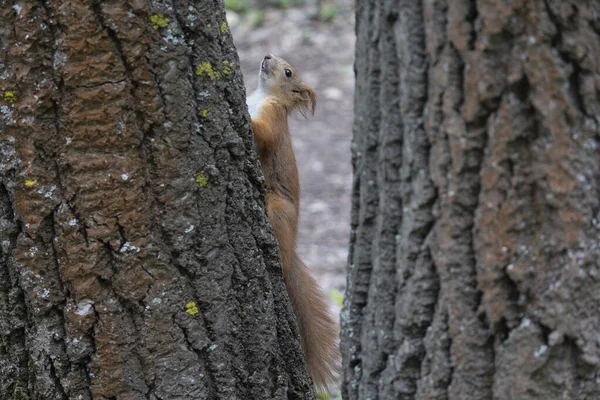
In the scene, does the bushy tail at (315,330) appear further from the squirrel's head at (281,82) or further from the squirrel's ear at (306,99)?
the squirrel's ear at (306,99)

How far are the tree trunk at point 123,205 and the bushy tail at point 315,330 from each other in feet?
3.09

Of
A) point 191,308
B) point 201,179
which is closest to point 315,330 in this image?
point 191,308

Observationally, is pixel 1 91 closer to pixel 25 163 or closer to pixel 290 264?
pixel 25 163

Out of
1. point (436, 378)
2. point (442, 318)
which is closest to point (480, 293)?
point (442, 318)

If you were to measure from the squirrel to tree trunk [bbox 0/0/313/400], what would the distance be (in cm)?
97

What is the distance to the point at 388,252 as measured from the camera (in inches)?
73.2

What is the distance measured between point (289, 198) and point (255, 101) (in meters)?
0.87

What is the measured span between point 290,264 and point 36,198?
5.18 feet

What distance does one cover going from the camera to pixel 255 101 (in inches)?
177

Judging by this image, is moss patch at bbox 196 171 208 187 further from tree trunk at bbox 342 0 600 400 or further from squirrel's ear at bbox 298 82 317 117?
squirrel's ear at bbox 298 82 317 117

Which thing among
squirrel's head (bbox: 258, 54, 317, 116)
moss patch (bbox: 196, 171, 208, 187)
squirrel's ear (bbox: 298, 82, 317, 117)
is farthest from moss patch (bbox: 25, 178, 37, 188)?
squirrel's ear (bbox: 298, 82, 317, 117)

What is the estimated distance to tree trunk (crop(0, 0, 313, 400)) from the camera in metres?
2.09

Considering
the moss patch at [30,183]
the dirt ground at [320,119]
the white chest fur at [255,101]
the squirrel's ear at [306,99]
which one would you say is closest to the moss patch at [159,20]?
the moss patch at [30,183]

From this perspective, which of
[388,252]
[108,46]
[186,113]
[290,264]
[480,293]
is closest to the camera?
[480,293]
